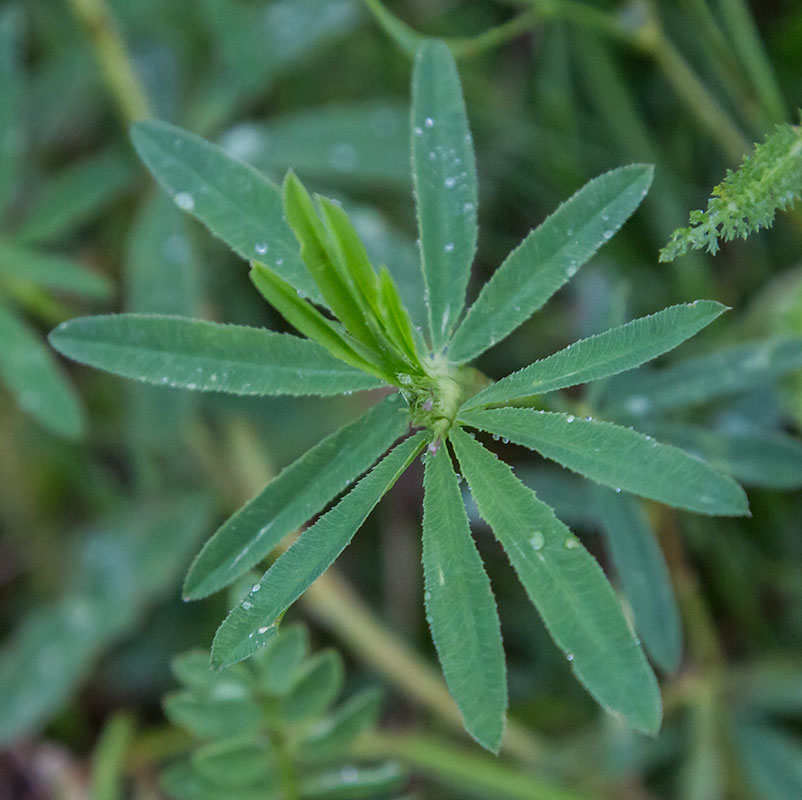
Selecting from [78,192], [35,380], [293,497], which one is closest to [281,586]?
[293,497]

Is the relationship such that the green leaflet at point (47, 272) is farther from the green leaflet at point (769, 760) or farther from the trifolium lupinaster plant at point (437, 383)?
the green leaflet at point (769, 760)

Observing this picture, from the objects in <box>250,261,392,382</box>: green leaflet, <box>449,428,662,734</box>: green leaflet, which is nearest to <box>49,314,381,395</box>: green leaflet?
<box>250,261,392,382</box>: green leaflet

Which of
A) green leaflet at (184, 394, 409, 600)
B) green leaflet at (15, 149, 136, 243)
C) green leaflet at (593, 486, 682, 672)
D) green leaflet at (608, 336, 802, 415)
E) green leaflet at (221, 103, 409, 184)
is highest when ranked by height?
green leaflet at (15, 149, 136, 243)

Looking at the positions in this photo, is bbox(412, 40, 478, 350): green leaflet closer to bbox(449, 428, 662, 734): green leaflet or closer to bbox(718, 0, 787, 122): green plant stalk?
bbox(449, 428, 662, 734): green leaflet

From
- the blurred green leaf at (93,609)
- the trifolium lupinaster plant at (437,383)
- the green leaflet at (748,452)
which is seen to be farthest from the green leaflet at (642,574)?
the blurred green leaf at (93,609)

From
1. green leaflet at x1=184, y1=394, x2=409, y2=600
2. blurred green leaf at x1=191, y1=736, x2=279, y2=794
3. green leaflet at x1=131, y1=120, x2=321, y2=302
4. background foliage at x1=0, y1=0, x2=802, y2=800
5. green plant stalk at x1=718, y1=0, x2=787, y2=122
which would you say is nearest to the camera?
green leaflet at x1=184, y1=394, x2=409, y2=600

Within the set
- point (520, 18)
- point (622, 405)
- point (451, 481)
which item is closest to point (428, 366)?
point (451, 481)

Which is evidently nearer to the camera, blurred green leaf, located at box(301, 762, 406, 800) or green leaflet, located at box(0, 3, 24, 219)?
blurred green leaf, located at box(301, 762, 406, 800)

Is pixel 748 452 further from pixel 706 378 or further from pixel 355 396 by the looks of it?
pixel 355 396
